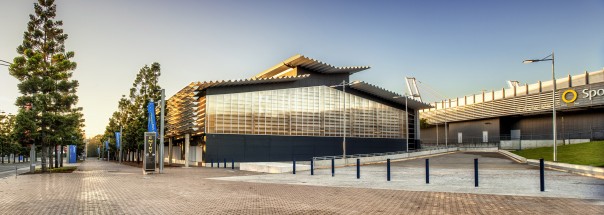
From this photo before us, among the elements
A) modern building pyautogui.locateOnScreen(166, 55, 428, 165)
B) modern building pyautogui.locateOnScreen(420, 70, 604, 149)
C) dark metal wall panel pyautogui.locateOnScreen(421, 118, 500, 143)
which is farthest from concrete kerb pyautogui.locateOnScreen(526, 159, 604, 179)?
dark metal wall panel pyautogui.locateOnScreen(421, 118, 500, 143)

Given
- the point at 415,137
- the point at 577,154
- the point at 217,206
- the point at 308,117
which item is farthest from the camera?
the point at 415,137

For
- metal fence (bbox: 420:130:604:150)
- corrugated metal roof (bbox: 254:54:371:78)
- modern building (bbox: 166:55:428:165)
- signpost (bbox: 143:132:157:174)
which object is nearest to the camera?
signpost (bbox: 143:132:157:174)

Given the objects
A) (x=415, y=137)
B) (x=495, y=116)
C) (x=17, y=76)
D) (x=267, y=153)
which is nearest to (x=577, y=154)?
(x=267, y=153)

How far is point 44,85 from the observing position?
31797 millimetres

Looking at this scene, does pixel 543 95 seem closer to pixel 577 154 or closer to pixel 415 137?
pixel 415 137

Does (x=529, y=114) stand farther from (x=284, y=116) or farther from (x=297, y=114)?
(x=284, y=116)

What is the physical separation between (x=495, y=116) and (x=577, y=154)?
39091 mm

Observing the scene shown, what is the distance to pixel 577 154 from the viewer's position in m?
35.2

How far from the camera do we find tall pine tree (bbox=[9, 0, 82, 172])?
1222 inches

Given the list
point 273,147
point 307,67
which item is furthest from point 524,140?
point 273,147

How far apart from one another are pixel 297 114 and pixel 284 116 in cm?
188

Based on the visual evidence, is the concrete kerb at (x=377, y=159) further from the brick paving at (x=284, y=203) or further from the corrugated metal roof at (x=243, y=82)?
the brick paving at (x=284, y=203)

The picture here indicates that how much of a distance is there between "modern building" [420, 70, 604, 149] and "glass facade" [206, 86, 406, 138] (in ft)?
69.9

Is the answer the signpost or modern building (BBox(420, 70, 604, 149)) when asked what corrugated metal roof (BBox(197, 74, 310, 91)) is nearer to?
the signpost
